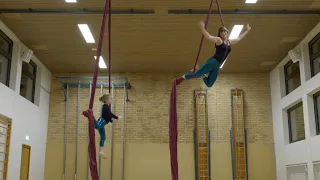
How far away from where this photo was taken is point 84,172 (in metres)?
13.1

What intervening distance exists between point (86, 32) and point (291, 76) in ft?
21.9

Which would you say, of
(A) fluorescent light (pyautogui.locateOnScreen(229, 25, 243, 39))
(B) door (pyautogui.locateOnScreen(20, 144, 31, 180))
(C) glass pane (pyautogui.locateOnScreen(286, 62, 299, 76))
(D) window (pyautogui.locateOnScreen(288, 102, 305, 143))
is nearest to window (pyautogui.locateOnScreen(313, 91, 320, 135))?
(D) window (pyautogui.locateOnScreen(288, 102, 305, 143))

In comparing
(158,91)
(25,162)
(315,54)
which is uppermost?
(315,54)

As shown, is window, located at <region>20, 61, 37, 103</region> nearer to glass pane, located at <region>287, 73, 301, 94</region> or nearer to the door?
the door

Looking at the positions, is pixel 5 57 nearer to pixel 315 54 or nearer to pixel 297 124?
pixel 315 54

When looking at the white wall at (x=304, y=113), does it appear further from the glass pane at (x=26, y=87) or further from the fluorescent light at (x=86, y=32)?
the glass pane at (x=26, y=87)

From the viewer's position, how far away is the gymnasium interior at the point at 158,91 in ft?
31.0

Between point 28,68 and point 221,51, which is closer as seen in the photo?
point 221,51

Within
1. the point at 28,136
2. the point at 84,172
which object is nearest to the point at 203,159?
the point at 84,172

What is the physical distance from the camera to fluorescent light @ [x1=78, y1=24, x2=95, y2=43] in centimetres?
986

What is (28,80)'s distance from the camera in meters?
12.3

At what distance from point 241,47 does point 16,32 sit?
6.37 metres

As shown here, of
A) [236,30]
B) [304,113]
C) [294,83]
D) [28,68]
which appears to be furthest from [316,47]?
[28,68]

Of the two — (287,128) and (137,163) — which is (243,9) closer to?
(287,128)
